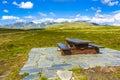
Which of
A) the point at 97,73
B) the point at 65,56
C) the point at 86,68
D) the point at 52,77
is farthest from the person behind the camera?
the point at 65,56

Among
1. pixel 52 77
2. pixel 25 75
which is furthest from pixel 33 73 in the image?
pixel 52 77

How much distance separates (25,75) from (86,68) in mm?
3506

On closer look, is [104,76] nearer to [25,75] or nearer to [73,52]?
[25,75]

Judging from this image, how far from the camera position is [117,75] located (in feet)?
31.6

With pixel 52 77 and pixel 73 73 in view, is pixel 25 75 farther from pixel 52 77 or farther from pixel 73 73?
pixel 73 73

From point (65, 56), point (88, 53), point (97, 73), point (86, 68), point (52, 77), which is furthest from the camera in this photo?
point (88, 53)

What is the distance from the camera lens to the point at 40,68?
11.4 meters

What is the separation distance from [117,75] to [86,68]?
192 cm

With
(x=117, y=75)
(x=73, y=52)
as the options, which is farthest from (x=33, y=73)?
(x=73, y=52)

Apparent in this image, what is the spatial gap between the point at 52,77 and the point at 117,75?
3.34m

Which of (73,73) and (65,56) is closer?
(73,73)

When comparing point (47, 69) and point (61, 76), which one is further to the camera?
point (47, 69)

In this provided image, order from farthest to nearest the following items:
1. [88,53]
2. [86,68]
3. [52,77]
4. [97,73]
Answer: [88,53] → [86,68] → [97,73] → [52,77]

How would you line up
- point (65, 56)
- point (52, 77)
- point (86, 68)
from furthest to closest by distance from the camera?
point (65, 56) → point (86, 68) → point (52, 77)
